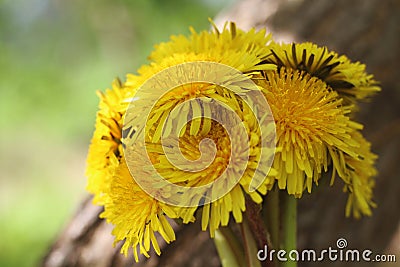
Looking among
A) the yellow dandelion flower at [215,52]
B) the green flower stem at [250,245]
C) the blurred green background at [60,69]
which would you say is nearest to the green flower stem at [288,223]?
the green flower stem at [250,245]

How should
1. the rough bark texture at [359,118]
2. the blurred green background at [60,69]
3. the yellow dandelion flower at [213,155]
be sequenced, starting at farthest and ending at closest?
the blurred green background at [60,69] → the rough bark texture at [359,118] → the yellow dandelion flower at [213,155]

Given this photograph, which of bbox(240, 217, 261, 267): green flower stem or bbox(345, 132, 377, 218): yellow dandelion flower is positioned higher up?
bbox(345, 132, 377, 218): yellow dandelion flower

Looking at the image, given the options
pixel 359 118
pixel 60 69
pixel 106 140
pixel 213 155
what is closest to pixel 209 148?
pixel 213 155

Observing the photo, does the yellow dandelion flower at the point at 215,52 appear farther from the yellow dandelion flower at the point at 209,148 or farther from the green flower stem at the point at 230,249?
the green flower stem at the point at 230,249

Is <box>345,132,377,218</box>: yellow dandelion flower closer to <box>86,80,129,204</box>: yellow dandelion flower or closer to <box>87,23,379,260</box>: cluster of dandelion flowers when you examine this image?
<box>87,23,379,260</box>: cluster of dandelion flowers

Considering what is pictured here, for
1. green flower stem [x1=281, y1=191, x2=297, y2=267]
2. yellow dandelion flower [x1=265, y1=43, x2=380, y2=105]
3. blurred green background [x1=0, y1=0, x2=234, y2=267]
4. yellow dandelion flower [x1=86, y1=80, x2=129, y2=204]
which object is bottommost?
green flower stem [x1=281, y1=191, x2=297, y2=267]

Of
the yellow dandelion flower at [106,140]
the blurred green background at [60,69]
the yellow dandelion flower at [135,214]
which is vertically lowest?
the yellow dandelion flower at [135,214]

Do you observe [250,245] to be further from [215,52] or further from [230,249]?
[215,52]

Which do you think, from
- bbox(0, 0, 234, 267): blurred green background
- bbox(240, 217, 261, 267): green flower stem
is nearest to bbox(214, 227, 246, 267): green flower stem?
bbox(240, 217, 261, 267): green flower stem
